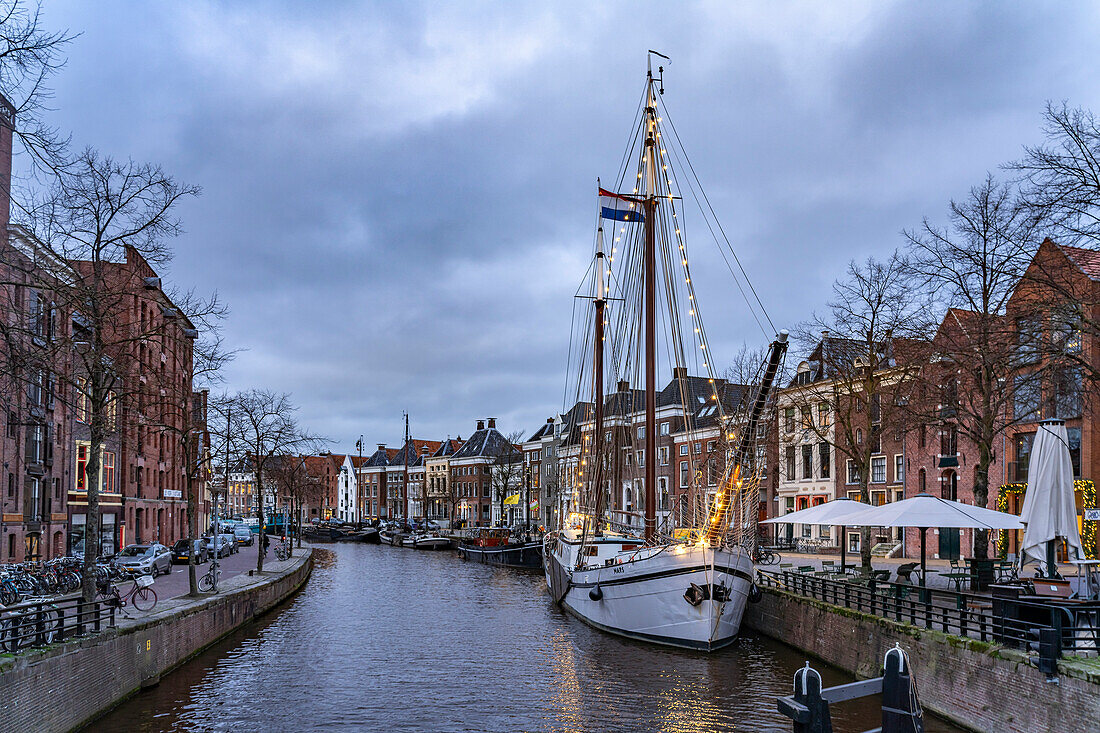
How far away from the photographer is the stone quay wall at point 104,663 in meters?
15.1

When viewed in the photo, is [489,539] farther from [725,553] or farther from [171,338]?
[171,338]

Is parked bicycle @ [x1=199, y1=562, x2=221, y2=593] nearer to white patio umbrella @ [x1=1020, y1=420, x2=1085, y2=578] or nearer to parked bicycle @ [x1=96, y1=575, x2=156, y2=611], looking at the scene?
parked bicycle @ [x1=96, y1=575, x2=156, y2=611]

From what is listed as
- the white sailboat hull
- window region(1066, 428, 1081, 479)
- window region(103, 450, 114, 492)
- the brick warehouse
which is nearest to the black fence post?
the white sailboat hull

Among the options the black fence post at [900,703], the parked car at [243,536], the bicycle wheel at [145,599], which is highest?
the black fence post at [900,703]

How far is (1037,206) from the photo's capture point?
20.4 m

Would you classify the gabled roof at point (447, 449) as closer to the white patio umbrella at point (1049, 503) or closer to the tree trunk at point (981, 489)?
the tree trunk at point (981, 489)

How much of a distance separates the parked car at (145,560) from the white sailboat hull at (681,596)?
64.1 ft

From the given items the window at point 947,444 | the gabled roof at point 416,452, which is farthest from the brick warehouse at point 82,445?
the gabled roof at point 416,452

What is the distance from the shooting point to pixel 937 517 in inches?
907

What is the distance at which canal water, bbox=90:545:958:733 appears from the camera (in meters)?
19.1

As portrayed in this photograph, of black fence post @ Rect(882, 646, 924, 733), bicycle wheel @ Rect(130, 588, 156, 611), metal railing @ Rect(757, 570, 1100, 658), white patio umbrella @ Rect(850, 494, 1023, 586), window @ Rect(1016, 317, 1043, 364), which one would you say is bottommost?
bicycle wheel @ Rect(130, 588, 156, 611)

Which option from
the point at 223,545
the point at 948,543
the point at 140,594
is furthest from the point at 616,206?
the point at 223,545

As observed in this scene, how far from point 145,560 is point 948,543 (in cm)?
3851

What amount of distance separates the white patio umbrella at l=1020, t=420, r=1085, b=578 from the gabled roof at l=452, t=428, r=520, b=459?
97.7 metres
